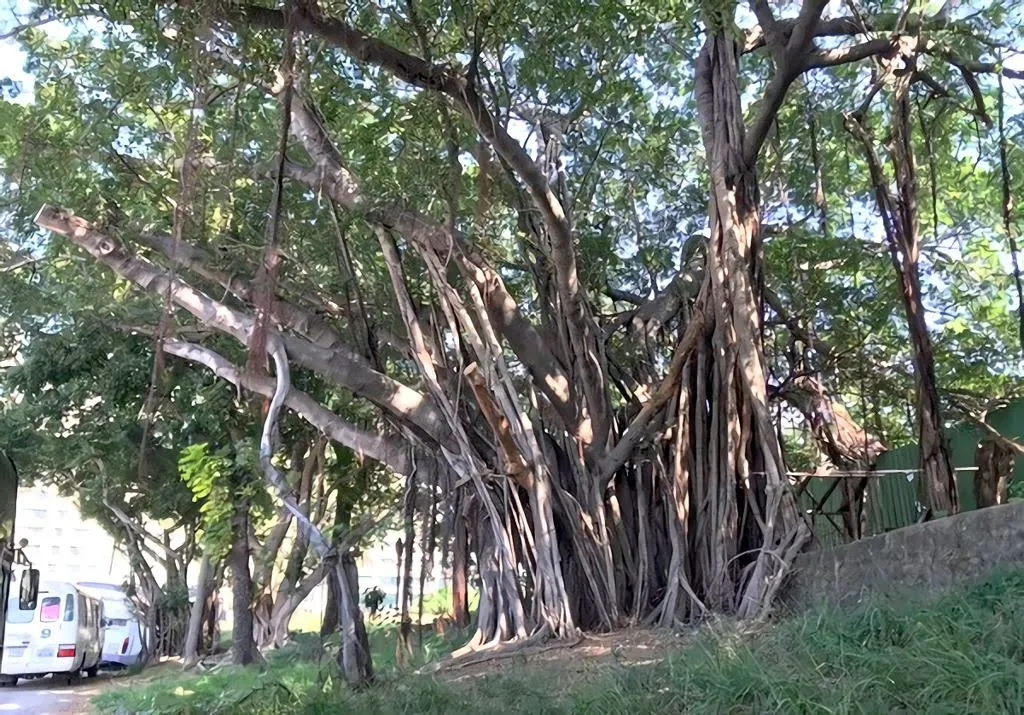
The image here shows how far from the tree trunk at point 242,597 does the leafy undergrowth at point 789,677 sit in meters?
5.58

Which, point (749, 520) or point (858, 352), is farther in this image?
point (858, 352)

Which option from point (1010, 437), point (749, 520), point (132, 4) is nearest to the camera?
point (132, 4)

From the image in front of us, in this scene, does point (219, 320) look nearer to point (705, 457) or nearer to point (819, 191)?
point (705, 457)

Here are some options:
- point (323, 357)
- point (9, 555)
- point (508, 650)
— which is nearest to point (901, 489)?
point (508, 650)

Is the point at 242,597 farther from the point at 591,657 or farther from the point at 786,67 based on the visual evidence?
the point at 786,67

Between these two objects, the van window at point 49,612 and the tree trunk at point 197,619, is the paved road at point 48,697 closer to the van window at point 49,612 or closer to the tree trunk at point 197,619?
the van window at point 49,612

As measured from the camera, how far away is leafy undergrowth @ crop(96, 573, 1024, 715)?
3.26 meters

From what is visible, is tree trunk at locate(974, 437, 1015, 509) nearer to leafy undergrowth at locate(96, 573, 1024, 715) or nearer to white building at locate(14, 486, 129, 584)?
leafy undergrowth at locate(96, 573, 1024, 715)

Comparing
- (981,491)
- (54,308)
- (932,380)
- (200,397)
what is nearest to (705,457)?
(932,380)

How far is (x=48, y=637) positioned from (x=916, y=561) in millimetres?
10705

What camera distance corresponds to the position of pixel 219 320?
7.60 metres

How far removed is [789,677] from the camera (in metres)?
3.60

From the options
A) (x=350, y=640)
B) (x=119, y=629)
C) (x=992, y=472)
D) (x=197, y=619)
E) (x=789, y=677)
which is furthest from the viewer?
(x=119, y=629)

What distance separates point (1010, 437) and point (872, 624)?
5431 millimetres
